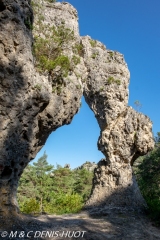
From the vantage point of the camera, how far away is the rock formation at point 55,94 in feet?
21.3

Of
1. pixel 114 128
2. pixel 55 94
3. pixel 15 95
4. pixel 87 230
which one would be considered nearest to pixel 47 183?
pixel 114 128

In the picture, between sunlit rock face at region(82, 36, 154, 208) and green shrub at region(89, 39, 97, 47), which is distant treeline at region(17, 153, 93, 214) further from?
green shrub at region(89, 39, 97, 47)

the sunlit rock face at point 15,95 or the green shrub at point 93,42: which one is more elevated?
the green shrub at point 93,42

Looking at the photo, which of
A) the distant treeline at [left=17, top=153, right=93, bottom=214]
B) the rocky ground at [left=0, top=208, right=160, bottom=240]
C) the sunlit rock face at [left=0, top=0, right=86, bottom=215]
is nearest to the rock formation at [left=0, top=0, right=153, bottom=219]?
the sunlit rock face at [left=0, top=0, right=86, bottom=215]

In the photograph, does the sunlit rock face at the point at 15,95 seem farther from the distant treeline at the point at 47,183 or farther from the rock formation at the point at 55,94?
the distant treeline at the point at 47,183

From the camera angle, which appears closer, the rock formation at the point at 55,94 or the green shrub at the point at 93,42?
the rock formation at the point at 55,94

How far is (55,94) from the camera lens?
10469 millimetres

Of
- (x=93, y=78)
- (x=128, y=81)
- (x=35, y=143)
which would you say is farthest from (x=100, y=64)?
(x=35, y=143)

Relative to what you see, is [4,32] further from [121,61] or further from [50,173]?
[50,173]

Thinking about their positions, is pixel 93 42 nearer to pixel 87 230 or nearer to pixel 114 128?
pixel 114 128

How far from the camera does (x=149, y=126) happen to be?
43.7 ft

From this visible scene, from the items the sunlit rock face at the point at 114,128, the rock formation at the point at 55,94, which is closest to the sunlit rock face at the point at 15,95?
the rock formation at the point at 55,94

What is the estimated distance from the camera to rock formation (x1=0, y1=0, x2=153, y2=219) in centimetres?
650

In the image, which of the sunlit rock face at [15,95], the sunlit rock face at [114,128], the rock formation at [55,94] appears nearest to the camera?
the sunlit rock face at [15,95]
